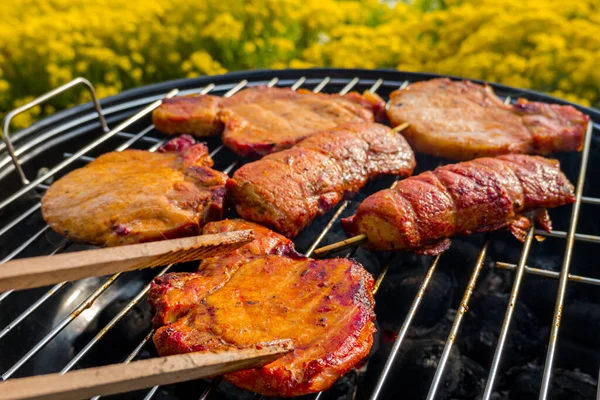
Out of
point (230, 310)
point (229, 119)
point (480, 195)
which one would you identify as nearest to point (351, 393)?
point (230, 310)

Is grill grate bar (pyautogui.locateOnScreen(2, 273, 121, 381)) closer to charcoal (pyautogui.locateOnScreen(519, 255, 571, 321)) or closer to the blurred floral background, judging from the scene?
charcoal (pyautogui.locateOnScreen(519, 255, 571, 321))

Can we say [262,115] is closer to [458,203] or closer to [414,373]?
[458,203]

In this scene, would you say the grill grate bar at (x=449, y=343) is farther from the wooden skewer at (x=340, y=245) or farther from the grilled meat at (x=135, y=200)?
the grilled meat at (x=135, y=200)

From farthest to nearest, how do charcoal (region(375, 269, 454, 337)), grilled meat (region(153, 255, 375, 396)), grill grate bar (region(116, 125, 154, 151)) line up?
grill grate bar (region(116, 125, 154, 151)) → charcoal (region(375, 269, 454, 337)) → grilled meat (region(153, 255, 375, 396))

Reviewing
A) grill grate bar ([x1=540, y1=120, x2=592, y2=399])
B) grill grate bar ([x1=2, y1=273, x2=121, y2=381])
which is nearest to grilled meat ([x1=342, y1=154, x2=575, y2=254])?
grill grate bar ([x1=540, y1=120, x2=592, y2=399])

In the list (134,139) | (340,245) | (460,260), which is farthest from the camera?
(134,139)

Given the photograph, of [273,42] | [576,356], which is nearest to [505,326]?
[576,356]

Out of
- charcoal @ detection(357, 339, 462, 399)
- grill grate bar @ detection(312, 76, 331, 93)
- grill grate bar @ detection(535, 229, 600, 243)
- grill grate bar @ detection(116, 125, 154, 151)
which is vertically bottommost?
charcoal @ detection(357, 339, 462, 399)
